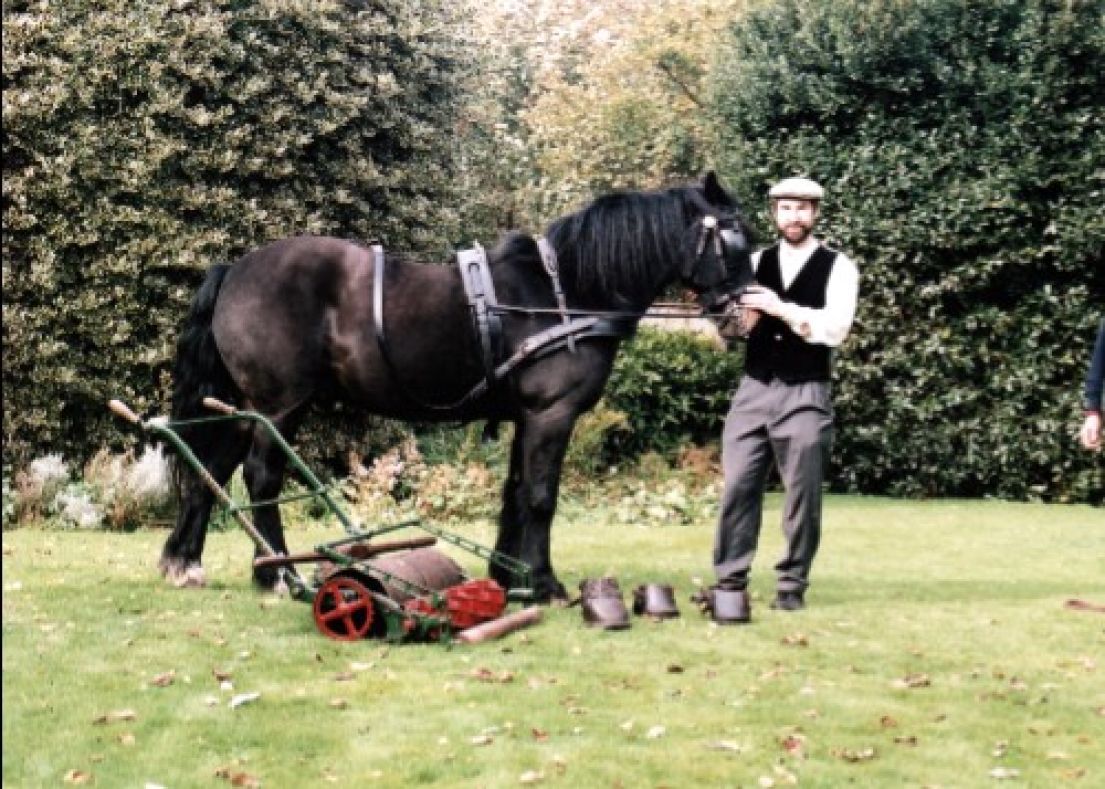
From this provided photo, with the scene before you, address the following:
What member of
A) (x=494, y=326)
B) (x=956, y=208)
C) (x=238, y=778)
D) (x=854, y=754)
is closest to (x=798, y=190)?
(x=494, y=326)

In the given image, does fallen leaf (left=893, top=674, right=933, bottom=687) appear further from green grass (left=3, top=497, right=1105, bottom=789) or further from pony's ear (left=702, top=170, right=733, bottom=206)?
pony's ear (left=702, top=170, right=733, bottom=206)

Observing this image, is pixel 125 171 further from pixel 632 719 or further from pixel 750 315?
pixel 632 719

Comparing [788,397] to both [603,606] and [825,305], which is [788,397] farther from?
[603,606]

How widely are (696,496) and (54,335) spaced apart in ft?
18.6

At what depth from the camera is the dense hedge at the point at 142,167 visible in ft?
33.1

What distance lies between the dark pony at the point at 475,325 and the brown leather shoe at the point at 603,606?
0.42 metres

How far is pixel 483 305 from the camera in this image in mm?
6504

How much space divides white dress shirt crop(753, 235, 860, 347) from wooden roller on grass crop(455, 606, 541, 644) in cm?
187

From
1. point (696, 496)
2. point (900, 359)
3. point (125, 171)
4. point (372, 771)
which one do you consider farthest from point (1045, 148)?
point (372, 771)

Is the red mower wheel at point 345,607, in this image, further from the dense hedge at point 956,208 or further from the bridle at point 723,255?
the dense hedge at point 956,208

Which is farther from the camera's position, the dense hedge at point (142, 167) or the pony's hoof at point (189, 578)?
the dense hedge at point (142, 167)

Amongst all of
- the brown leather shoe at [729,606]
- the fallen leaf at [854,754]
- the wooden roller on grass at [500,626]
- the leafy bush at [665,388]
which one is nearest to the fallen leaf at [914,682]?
the fallen leaf at [854,754]

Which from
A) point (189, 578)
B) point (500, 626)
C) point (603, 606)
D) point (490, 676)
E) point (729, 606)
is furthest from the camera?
point (189, 578)

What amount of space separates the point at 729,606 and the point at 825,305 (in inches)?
60.7
